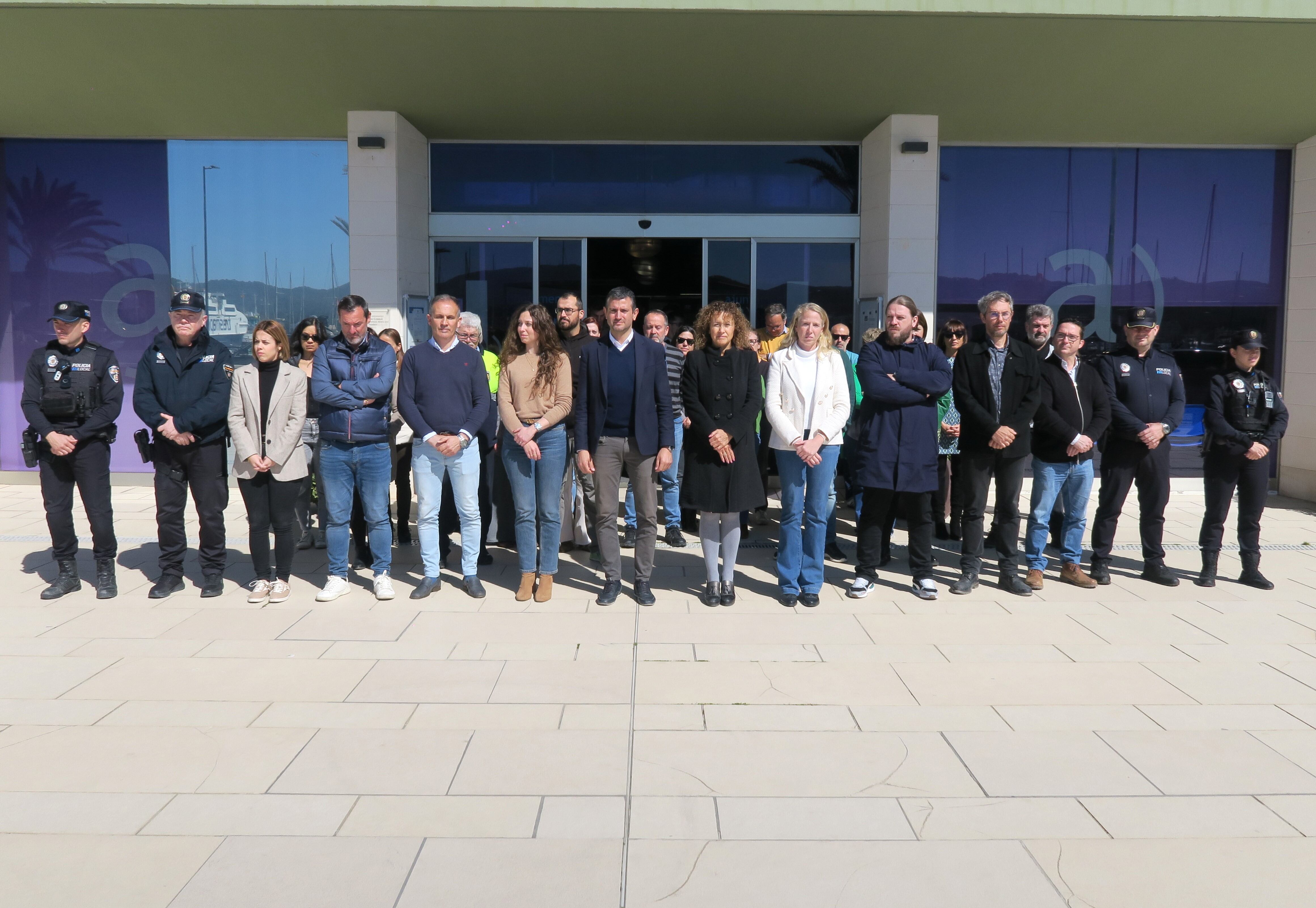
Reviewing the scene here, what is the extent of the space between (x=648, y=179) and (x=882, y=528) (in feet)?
19.1

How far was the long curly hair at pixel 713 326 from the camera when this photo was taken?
596 cm

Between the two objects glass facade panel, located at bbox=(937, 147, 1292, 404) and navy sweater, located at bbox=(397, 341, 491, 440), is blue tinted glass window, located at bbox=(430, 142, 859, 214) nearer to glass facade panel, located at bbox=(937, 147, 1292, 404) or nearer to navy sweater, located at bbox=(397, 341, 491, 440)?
glass facade panel, located at bbox=(937, 147, 1292, 404)

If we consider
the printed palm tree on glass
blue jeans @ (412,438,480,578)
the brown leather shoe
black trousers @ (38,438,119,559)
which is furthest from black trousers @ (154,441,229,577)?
the printed palm tree on glass

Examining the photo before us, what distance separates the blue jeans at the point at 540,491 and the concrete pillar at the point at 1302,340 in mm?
8670

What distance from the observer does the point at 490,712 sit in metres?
4.19

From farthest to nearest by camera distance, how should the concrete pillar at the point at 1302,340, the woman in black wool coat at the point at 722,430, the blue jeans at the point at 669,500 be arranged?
the concrete pillar at the point at 1302,340 < the blue jeans at the point at 669,500 < the woman in black wool coat at the point at 722,430

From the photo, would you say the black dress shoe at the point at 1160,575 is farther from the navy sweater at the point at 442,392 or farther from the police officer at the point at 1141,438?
the navy sweater at the point at 442,392

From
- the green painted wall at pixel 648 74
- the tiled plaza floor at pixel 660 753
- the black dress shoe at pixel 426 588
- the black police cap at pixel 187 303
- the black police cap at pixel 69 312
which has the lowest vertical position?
the tiled plaza floor at pixel 660 753

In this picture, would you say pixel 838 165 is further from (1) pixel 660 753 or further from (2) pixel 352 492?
(1) pixel 660 753

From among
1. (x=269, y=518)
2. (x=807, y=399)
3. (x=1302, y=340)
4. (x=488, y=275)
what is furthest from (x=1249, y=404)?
(x=488, y=275)

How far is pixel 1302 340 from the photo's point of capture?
34.6 feet

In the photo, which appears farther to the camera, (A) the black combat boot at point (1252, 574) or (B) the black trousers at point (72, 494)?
(A) the black combat boot at point (1252, 574)

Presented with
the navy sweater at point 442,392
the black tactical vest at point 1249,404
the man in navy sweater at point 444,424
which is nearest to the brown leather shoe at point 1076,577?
the black tactical vest at point 1249,404

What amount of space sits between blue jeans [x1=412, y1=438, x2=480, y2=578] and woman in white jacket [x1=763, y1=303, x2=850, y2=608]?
1.95 meters
